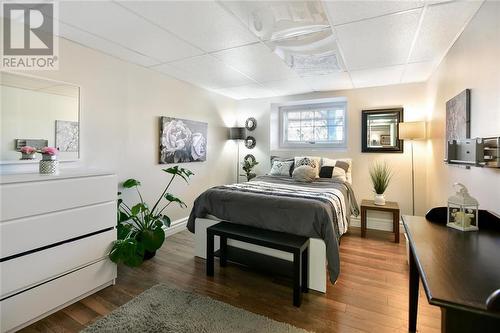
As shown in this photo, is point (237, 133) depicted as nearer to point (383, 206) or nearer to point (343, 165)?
point (343, 165)

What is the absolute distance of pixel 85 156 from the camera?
2.49 m

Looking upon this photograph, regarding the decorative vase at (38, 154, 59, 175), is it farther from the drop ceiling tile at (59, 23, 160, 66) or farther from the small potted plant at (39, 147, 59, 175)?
the drop ceiling tile at (59, 23, 160, 66)

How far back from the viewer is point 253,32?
7.02ft

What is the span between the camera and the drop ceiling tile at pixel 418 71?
2.85 m

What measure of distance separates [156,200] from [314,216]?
7.21 feet

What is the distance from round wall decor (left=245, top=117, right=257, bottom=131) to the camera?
482 centimetres

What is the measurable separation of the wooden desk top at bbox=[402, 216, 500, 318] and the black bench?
2.80ft

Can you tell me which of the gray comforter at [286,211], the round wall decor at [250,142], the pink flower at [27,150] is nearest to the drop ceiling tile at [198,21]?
the pink flower at [27,150]

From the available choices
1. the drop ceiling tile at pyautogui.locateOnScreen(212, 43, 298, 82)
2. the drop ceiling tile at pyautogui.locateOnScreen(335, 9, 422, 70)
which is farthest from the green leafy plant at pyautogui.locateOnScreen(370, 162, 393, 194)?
the drop ceiling tile at pyautogui.locateOnScreen(212, 43, 298, 82)

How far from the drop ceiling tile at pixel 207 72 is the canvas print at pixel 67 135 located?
125cm

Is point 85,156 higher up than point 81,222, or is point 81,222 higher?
point 85,156

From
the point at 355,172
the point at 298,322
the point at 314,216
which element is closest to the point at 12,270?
the point at 298,322

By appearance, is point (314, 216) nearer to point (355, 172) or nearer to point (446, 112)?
point (446, 112)

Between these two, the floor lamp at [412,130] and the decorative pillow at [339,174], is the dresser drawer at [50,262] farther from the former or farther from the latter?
the floor lamp at [412,130]
